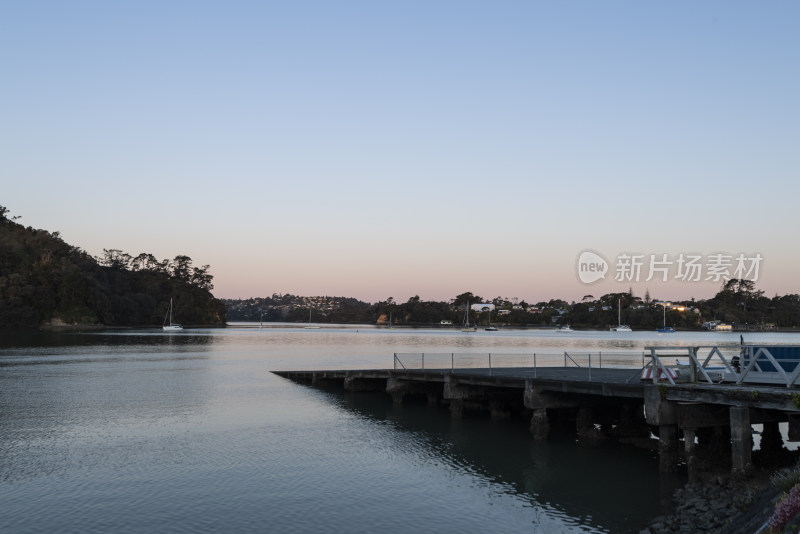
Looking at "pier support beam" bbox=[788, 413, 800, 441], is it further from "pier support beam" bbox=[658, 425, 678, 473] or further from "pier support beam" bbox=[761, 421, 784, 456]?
"pier support beam" bbox=[761, 421, 784, 456]

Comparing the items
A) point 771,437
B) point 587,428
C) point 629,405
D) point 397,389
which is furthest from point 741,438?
point 397,389

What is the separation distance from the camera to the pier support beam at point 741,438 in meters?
20.7

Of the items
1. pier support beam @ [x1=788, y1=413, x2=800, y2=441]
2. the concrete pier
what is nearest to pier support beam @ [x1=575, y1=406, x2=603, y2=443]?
the concrete pier

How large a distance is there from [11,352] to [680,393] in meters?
95.6

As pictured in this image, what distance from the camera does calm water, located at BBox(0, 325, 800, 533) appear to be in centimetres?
1967

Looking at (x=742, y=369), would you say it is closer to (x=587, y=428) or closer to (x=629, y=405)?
(x=629, y=405)

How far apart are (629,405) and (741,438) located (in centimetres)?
1099

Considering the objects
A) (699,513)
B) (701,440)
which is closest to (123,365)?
(701,440)

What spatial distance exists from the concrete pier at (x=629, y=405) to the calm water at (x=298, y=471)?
56.4 inches

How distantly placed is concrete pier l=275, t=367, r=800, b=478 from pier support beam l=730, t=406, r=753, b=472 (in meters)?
0.03

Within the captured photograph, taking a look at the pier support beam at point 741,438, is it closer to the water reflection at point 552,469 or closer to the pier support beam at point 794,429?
the pier support beam at point 794,429

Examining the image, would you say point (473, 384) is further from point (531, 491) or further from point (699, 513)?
point (699, 513)

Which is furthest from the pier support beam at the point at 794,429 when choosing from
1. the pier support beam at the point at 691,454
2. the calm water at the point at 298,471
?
the calm water at the point at 298,471

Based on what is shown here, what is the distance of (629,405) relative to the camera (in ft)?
104
